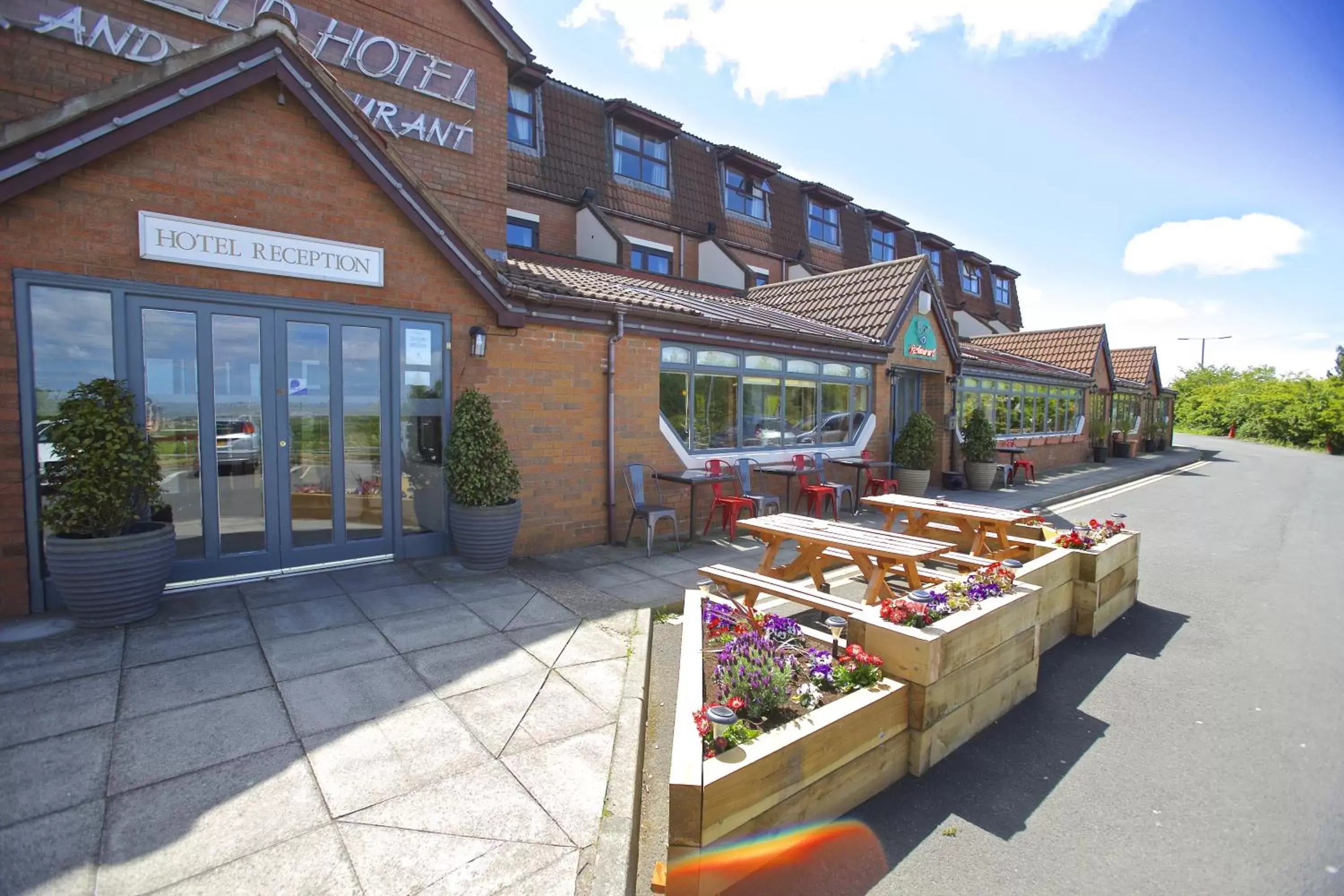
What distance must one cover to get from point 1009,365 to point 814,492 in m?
10.4

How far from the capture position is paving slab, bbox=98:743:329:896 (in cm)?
240

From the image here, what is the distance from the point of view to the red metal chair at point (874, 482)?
37.0 feet

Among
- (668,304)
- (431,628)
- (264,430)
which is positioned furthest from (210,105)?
(668,304)

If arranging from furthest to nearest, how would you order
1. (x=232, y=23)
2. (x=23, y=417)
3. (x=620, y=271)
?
(x=620, y=271), (x=232, y=23), (x=23, y=417)

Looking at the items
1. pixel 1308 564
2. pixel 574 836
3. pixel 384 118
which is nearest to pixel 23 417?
pixel 574 836

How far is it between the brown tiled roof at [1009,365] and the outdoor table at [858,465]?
4.50 metres

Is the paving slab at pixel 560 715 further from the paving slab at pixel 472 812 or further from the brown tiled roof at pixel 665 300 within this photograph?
the brown tiled roof at pixel 665 300

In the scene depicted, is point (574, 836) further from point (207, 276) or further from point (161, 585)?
point (207, 276)

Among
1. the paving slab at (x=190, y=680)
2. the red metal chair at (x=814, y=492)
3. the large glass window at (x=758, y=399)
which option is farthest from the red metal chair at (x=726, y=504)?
the paving slab at (x=190, y=680)

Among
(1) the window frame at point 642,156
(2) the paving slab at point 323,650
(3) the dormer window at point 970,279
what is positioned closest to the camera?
(2) the paving slab at point 323,650

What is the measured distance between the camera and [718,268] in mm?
17734

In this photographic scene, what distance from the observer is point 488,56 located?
9.69 meters

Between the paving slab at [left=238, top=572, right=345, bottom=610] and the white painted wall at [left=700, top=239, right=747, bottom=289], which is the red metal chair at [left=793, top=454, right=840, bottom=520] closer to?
the paving slab at [left=238, top=572, right=345, bottom=610]

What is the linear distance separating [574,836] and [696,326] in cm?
722
